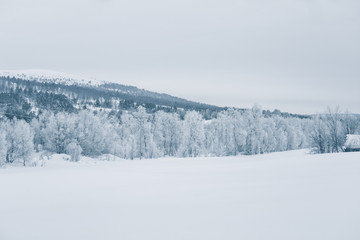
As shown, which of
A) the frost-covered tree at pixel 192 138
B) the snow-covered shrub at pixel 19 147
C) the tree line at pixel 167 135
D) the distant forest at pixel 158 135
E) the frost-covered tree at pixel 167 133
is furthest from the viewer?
the frost-covered tree at pixel 167 133

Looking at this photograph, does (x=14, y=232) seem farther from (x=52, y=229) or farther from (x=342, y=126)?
(x=342, y=126)

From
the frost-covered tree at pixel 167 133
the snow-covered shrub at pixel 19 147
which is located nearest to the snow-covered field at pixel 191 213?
the snow-covered shrub at pixel 19 147

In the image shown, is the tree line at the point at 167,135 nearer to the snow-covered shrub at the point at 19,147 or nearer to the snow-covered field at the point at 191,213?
the snow-covered shrub at the point at 19,147

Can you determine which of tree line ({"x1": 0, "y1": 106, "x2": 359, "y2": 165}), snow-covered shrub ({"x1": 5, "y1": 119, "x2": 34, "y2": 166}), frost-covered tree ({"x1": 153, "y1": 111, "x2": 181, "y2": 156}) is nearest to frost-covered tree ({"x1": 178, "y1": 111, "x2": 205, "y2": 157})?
tree line ({"x1": 0, "y1": 106, "x2": 359, "y2": 165})

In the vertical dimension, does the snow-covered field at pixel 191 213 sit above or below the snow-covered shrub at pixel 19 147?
above

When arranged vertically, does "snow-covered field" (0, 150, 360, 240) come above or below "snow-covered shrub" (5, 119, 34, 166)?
above

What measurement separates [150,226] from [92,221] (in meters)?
1.61

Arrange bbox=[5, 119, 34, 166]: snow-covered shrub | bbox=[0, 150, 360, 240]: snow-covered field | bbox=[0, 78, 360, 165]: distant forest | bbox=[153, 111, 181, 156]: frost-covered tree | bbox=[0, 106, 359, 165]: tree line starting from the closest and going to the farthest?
bbox=[0, 150, 360, 240]: snow-covered field, bbox=[5, 119, 34, 166]: snow-covered shrub, bbox=[0, 78, 360, 165]: distant forest, bbox=[0, 106, 359, 165]: tree line, bbox=[153, 111, 181, 156]: frost-covered tree

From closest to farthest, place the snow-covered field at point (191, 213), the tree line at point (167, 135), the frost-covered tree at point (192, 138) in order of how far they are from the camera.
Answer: the snow-covered field at point (191, 213)
the tree line at point (167, 135)
the frost-covered tree at point (192, 138)

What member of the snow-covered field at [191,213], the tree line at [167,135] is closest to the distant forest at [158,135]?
the tree line at [167,135]

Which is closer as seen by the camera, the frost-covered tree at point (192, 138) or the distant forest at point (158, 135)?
the distant forest at point (158, 135)

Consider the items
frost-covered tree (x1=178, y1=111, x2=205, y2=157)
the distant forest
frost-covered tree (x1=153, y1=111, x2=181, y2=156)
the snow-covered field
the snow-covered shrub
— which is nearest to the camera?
the snow-covered field

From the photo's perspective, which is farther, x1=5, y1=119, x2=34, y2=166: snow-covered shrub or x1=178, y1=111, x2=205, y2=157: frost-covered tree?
x1=178, y1=111, x2=205, y2=157: frost-covered tree

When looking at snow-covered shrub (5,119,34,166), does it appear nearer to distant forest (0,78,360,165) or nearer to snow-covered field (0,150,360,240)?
distant forest (0,78,360,165)
